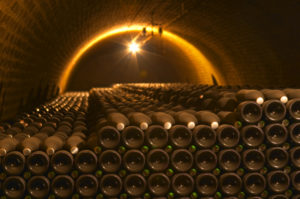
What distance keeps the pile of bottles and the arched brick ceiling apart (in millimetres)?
1996

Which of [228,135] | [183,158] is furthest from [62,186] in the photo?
[228,135]

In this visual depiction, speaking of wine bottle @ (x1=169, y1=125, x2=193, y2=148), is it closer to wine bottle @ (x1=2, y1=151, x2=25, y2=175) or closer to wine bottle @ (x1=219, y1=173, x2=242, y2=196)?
wine bottle @ (x1=219, y1=173, x2=242, y2=196)

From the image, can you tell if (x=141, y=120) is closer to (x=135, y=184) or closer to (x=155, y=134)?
(x=155, y=134)

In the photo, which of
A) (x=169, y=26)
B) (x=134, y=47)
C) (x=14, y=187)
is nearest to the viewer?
(x=14, y=187)

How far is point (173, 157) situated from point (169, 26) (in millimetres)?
10628

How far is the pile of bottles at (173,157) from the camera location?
13.0 feet

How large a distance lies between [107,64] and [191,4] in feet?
49.5

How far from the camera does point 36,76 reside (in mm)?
9703

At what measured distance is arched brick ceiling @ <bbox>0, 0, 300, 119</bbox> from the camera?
20.9 feet

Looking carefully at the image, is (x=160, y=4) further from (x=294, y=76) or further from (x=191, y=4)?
(x=294, y=76)

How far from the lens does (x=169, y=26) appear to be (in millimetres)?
14227

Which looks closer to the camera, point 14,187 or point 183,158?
point 14,187

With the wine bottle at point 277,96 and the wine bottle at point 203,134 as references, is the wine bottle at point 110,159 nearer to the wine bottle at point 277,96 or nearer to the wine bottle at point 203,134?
the wine bottle at point 203,134

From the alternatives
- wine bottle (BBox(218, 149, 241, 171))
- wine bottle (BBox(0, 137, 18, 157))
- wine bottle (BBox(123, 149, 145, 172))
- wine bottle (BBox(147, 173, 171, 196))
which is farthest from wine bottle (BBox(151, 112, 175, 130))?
wine bottle (BBox(0, 137, 18, 157))
